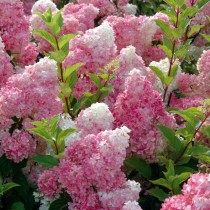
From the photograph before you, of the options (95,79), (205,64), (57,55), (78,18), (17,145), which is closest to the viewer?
(17,145)

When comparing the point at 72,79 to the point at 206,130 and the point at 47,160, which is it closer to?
the point at 47,160

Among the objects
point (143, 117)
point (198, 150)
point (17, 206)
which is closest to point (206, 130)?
point (198, 150)

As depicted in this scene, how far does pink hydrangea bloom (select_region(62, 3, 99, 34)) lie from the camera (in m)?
2.91

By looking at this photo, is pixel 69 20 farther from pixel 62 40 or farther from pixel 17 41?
pixel 62 40

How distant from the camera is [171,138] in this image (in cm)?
199

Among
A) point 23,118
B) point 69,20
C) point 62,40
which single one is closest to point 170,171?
point 23,118

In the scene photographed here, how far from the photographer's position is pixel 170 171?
180 cm

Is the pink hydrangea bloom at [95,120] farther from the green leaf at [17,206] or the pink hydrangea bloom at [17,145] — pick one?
the green leaf at [17,206]

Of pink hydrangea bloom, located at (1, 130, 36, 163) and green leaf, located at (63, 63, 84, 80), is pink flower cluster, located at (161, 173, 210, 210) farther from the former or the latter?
green leaf, located at (63, 63, 84, 80)

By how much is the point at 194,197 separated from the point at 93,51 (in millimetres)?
1096

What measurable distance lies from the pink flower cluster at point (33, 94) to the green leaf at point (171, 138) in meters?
0.42

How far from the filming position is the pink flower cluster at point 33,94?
77.7 inches

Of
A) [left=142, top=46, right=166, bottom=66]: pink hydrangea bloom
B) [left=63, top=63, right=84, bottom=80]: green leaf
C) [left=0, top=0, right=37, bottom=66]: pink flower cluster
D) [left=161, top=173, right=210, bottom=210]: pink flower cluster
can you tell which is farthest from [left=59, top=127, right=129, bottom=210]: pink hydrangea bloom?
[left=142, top=46, right=166, bottom=66]: pink hydrangea bloom

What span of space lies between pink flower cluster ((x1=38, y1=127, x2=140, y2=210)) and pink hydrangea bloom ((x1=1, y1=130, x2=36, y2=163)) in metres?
0.23
